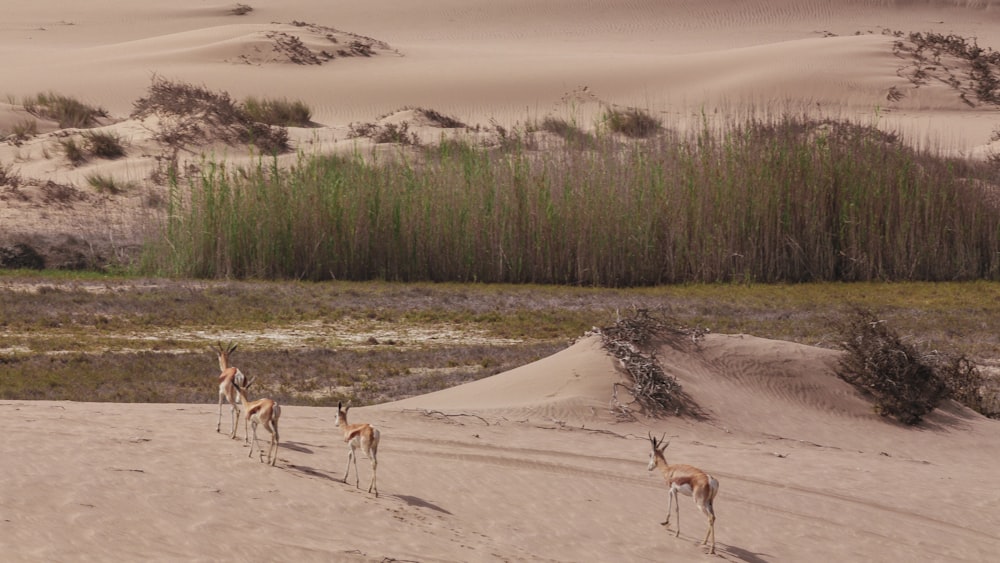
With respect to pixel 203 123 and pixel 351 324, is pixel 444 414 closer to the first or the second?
pixel 351 324

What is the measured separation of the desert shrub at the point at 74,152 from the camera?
25125 mm

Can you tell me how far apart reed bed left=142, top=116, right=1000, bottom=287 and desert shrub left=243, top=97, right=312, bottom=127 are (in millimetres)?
10739

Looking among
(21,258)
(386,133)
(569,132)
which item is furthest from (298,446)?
(386,133)

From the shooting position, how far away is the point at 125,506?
5.45m

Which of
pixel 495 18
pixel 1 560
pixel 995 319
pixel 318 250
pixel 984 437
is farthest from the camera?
pixel 495 18

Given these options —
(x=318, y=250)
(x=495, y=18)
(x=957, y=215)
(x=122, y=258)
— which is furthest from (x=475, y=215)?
(x=495, y=18)

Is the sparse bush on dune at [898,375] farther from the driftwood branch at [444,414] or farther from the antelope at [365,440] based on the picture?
the antelope at [365,440]

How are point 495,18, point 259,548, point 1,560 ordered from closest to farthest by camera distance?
point 1,560
point 259,548
point 495,18

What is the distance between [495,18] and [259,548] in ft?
240

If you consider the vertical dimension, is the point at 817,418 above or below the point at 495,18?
below

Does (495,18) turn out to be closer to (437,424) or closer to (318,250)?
(318,250)

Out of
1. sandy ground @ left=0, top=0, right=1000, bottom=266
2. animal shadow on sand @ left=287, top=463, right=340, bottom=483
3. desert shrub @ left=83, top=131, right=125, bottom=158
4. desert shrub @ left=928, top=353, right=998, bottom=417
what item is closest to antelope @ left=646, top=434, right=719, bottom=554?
animal shadow on sand @ left=287, top=463, right=340, bottom=483

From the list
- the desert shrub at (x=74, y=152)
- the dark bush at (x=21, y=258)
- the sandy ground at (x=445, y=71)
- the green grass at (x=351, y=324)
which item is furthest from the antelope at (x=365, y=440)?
the desert shrub at (x=74, y=152)

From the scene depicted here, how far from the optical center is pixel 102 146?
2548 cm
